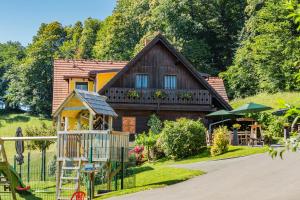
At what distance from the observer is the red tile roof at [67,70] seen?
42.1 metres

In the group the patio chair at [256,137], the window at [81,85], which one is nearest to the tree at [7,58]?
the window at [81,85]

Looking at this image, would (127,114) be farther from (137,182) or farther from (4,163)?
(4,163)

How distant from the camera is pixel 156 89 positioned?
128ft

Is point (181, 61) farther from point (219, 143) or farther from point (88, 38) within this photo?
point (88, 38)

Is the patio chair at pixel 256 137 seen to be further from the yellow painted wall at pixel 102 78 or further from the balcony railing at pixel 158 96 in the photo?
the yellow painted wall at pixel 102 78

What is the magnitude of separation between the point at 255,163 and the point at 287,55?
35.6m

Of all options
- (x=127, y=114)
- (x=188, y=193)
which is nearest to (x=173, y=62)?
(x=127, y=114)

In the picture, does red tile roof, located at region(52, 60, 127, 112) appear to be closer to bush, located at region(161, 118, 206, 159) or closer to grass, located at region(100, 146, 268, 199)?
bush, located at region(161, 118, 206, 159)

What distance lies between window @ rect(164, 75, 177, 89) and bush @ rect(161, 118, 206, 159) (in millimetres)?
11185

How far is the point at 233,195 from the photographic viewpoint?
16781 mm

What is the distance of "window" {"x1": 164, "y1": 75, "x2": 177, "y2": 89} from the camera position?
130 feet

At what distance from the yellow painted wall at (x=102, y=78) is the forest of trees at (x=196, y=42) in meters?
16.7

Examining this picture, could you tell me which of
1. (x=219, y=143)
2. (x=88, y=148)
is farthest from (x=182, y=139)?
(x=88, y=148)

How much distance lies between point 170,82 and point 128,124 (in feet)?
14.0
